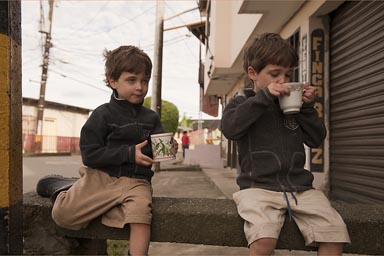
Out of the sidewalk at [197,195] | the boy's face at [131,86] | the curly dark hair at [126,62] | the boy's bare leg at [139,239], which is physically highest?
the curly dark hair at [126,62]

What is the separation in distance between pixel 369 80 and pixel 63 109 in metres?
33.4

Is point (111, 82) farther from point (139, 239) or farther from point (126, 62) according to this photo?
point (139, 239)

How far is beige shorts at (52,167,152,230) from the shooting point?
189 cm

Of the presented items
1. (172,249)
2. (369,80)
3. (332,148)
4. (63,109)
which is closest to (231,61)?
(332,148)

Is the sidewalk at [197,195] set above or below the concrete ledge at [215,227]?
below

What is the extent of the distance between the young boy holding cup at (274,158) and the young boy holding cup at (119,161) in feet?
1.69

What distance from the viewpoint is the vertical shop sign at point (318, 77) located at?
483 cm

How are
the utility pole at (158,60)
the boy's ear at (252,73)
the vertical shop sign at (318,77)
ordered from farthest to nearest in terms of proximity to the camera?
the utility pole at (158,60)
the vertical shop sign at (318,77)
the boy's ear at (252,73)

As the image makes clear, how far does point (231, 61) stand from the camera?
9742 mm

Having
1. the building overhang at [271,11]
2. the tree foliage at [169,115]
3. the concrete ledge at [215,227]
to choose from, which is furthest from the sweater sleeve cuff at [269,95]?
the tree foliage at [169,115]

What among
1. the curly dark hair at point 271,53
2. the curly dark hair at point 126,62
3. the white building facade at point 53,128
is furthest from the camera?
the white building facade at point 53,128

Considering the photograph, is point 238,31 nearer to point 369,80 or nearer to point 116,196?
point 369,80

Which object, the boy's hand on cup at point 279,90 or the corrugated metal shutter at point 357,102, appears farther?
the corrugated metal shutter at point 357,102

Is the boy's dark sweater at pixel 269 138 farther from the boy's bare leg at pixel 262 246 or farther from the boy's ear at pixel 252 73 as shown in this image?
the boy's bare leg at pixel 262 246
